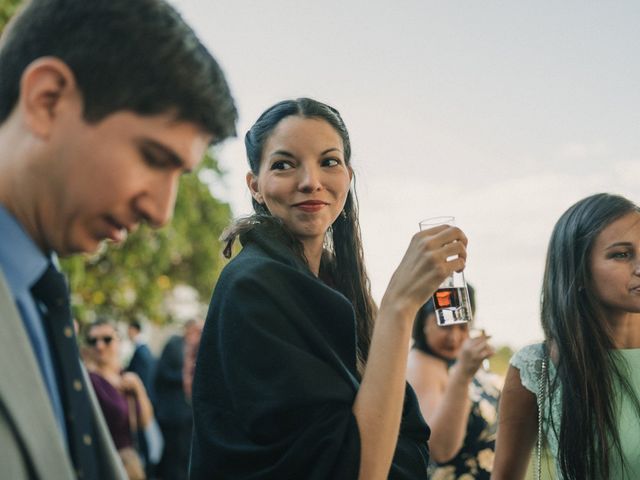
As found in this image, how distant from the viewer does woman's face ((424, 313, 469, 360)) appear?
416 cm

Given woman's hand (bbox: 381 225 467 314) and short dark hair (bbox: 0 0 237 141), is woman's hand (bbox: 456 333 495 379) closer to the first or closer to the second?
woman's hand (bbox: 381 225 467 314)

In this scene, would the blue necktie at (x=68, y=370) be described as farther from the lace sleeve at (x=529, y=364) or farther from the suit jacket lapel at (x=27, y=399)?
the lace sleeve at (x=529, y=364)

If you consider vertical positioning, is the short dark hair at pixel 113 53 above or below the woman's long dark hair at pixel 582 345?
above

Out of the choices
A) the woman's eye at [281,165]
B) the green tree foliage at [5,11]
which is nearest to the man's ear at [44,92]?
the woman's eye at [281,165]

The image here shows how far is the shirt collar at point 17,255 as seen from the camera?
1183 mm

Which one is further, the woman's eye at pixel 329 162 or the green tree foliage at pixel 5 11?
the green tree foliage at pixel 5 11

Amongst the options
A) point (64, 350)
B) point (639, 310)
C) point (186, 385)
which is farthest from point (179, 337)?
point (64, 350)

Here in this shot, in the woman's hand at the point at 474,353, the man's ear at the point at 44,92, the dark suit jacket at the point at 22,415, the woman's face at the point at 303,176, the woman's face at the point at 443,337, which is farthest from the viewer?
the woman's face at the point at 443,337

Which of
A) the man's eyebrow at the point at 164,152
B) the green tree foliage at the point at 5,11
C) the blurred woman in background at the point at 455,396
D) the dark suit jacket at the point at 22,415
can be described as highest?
the green tree foliage at the point at 5,11

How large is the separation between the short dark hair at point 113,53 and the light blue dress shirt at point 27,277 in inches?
7.8

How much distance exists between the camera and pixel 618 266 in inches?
112

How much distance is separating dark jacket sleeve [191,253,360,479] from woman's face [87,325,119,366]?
5473mm

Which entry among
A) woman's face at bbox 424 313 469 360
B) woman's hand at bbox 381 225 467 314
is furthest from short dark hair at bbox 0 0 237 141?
woman's face at bbox 424 313 469 360

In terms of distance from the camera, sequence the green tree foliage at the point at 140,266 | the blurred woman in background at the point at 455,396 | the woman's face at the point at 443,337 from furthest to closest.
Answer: the green tree foliage at the point at 140,266 < the woman's face at the point at 443,337 < the blurred woman in background at the point at 455,396
